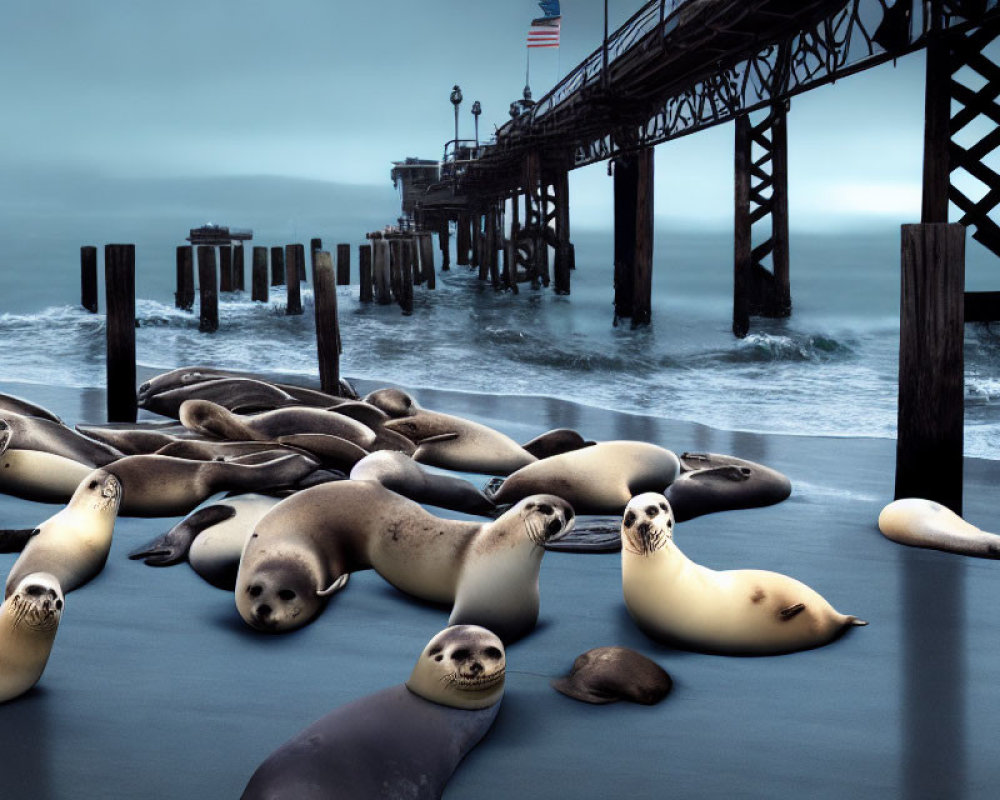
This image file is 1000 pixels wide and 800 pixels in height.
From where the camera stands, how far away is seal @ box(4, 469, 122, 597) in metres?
3.68

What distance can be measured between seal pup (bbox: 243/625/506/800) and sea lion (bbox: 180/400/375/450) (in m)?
3.35

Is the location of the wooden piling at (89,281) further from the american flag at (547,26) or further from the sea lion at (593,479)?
the sea lion at (593,479)

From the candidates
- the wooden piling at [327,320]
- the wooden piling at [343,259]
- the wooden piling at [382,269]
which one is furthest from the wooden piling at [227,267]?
the wooden piling at [327,320]

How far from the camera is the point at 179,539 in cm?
414

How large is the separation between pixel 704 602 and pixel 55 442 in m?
3.49

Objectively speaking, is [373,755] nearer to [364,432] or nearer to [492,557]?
[492,557]

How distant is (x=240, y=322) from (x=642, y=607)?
19.6m

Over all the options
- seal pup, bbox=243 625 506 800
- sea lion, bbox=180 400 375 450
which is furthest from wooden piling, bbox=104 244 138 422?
seal pup, bbox=243 625 506 800

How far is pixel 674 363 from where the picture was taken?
16422 millimetres

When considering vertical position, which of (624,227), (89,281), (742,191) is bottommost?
(89,281)

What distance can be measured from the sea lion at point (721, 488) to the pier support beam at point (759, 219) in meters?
11.2

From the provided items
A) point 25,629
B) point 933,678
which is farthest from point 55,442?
point 933,678

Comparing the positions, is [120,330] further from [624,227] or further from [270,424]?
[624,227]

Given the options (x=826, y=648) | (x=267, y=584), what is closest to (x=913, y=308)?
(x=826, y=648)
